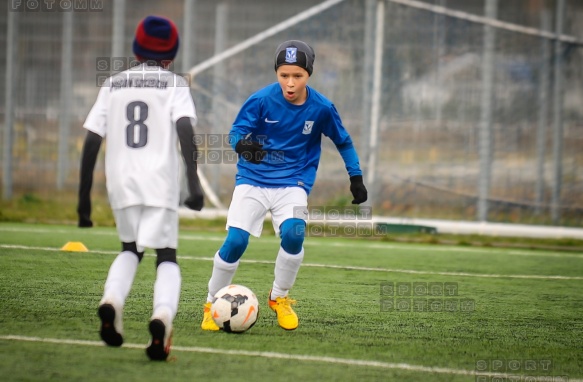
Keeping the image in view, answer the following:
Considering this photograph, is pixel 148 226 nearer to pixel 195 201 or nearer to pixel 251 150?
pixel 195 201

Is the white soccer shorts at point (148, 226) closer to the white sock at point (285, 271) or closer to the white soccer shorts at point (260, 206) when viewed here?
the white soccer shorts at point (260, 206)

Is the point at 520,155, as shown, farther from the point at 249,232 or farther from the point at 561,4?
the point at 249,232

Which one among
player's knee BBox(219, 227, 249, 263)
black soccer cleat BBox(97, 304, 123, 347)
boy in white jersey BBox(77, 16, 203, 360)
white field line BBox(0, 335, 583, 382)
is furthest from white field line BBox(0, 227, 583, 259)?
black soccer cleat BBox(97, 304, 123, 347)

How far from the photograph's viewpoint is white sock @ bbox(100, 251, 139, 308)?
4.79 meters

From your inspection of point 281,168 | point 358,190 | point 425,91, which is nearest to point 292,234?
point 281,168

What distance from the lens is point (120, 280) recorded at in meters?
4.90

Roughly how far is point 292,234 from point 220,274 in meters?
0.51

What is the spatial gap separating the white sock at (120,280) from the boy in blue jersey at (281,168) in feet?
3.53

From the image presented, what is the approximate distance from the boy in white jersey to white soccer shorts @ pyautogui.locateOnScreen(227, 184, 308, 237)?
45.4 inches

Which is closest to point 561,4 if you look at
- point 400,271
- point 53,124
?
point 400,271

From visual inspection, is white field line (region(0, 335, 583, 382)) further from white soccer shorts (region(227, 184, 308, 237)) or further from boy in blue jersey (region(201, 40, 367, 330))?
white soccer shorts (region(227, 184, 308, 237))

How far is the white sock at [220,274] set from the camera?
608 centimetres

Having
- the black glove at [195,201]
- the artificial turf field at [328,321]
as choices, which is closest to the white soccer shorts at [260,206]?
the artificial turf field at [328,321]

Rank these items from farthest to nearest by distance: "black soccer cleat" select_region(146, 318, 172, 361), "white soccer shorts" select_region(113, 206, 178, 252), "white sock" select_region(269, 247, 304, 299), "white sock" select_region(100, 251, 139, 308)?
1. "white sock" select_region(269, 247, 304, 299)
2. "white soccer shorts" select_region(113, 206, 178, 252)
3. "white sock" select_region(100, 251, 139, 308)
4. "black soccer cleat" select_region(146, 318, 172, 361)
